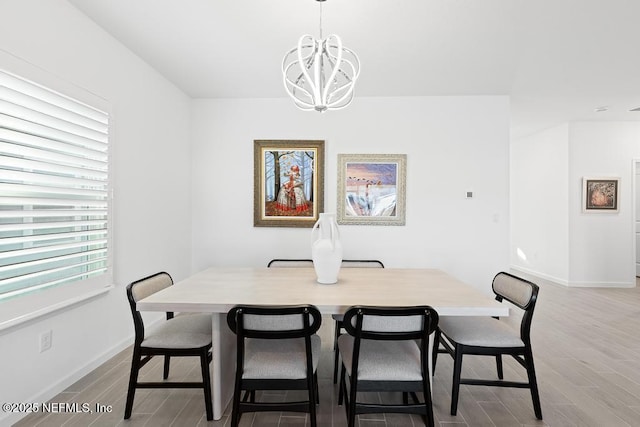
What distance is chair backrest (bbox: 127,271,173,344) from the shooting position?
189cm

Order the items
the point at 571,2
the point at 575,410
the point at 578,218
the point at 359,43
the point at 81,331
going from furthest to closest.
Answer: the point at 578,218, the point at 359,43, the point at 81,331, the point at 571,2, the point at 575,410

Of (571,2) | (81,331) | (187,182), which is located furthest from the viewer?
(187,182)

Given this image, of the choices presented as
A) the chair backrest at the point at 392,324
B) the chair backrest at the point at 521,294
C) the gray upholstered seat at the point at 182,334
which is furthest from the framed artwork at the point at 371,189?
the chair backrest at the point at 392,324

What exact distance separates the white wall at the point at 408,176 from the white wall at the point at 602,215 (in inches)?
90.1

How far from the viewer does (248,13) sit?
2.39m

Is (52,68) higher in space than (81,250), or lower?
higher

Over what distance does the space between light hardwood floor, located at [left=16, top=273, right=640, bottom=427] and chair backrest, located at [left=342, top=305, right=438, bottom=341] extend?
2.33 feet

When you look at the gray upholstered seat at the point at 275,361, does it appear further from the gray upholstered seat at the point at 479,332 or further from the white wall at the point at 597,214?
the white wall at the point at 597,214

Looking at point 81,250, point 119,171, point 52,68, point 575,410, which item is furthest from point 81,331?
point 575,410

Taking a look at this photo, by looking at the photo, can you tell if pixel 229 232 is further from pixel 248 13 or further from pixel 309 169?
pixel 248 13

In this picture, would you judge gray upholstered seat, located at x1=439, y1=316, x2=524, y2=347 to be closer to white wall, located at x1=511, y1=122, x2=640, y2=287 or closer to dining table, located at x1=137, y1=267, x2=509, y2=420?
dining table, located at x1=137, y1=267, x2=509, y2=420

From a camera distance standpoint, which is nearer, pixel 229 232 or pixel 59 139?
pixel 59 139

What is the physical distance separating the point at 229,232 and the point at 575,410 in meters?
3.61

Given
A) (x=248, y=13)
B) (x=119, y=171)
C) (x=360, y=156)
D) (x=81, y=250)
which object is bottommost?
(x=81, y=250)
